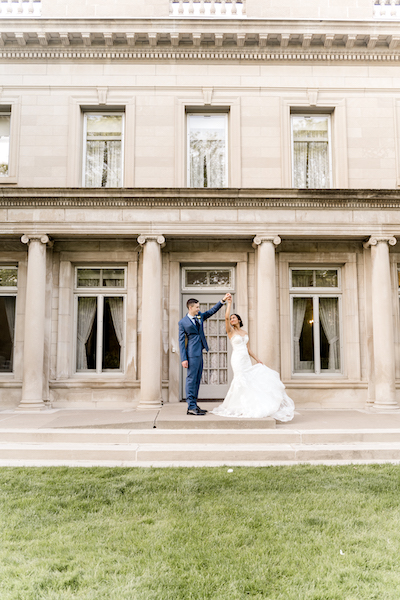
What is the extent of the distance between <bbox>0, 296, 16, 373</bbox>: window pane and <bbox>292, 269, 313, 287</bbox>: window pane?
7.47 metres

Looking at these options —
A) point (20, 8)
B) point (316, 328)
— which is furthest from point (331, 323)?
point (20, 8)

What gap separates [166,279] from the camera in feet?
38.1

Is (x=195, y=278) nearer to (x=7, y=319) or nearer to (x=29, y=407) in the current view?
(x=7, y=319)

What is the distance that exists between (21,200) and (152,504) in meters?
8.29

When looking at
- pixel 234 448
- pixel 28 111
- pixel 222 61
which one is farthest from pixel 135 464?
pixel 222 61

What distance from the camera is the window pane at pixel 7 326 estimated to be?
38.5 ft

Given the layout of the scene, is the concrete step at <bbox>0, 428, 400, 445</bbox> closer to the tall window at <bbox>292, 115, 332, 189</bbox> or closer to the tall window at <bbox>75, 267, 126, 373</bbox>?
the tall window at <bbox>75, 267, 126, 373</bbox>

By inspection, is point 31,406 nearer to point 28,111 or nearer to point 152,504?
point 152,504

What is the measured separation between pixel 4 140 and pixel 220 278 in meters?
6.87

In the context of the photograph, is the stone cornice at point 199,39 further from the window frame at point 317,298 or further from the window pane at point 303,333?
the window pane at point 303,333

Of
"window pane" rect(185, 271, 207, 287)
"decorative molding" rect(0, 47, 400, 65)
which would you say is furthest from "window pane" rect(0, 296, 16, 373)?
"decorative molding" rect(0, 47, 400, 65)

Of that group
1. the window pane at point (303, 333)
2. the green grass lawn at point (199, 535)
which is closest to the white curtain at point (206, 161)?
the window pane at point (303, 333)

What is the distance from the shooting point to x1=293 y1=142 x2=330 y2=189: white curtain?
1202cm

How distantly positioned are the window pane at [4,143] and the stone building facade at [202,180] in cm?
4
